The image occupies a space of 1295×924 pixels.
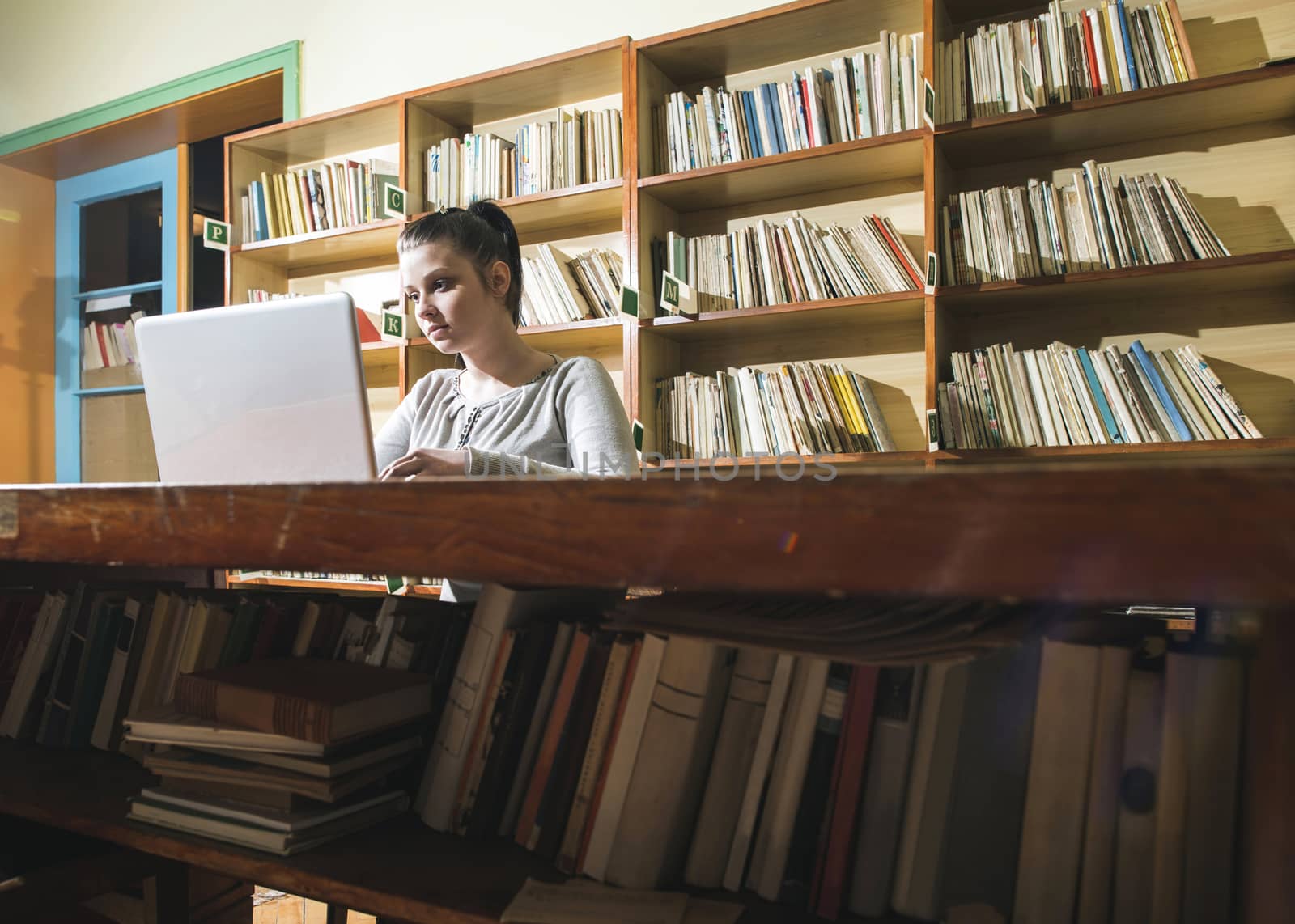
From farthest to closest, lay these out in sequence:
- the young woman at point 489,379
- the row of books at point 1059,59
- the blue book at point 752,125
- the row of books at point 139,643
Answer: the blue book at point 752,125
the row of books at point 1059,59
the young woman at point 489,379
the row of books at point 139,643

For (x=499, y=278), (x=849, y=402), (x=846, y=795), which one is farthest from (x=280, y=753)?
(x=849, y=402)

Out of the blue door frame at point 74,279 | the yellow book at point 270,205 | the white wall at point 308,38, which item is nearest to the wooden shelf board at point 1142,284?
the white wall at point 308,38

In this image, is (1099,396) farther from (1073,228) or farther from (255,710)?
(255,710)

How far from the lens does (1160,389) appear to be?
80.5 inches

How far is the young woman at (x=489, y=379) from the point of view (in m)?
1.75

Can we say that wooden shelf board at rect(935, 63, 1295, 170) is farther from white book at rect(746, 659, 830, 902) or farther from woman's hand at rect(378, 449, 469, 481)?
white book at rect(746, 659, 830, 902)

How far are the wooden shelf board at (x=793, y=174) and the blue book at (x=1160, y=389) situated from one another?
76 centimetres

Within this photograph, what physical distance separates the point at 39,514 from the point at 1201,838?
0.78m

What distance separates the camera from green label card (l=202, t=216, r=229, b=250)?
3164mm

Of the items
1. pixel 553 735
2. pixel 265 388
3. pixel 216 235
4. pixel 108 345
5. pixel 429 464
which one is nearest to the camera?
pixel 553 735

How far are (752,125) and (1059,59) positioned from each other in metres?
0.80

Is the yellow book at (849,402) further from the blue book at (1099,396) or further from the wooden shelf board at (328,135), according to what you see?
the wooden shelf board at (328,135)

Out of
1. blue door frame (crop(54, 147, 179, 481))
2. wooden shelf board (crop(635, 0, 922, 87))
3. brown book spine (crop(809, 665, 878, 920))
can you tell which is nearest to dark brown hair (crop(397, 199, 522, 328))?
wooden shelf board (crop(635, 0, 922, 87))

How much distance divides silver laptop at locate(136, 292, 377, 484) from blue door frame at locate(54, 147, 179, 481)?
341 centimetres
